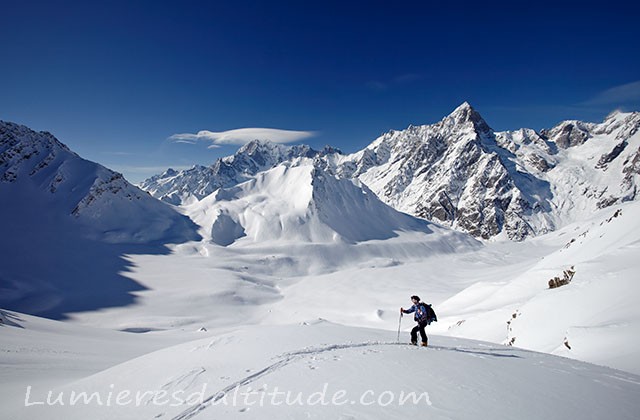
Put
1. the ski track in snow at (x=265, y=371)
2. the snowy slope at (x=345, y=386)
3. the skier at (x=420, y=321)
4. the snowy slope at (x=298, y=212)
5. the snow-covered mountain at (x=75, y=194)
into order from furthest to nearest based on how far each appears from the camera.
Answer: the snowy slope at (x=298, y=212)
the snow-covered mountain at (x=75, y=194)
the skier at (x=420, y=321)
the ski track in snow at (x=265, y=371)
the snowy slope at (x=345, y=386)

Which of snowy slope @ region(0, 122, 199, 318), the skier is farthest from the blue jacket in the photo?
snowy slope @ region(0, 122, 199, 318)

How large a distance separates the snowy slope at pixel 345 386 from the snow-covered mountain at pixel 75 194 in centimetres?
12975

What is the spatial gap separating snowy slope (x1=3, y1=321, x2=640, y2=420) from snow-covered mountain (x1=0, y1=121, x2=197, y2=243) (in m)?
130

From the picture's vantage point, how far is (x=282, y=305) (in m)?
74.1

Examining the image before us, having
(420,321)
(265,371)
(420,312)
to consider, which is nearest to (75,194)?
(265,371)

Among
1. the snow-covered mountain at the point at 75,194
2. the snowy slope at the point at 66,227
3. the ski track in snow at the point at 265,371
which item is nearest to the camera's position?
the ski track in snow at the point at 265,371

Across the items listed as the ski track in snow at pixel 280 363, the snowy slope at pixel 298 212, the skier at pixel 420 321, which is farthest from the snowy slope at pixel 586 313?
the snowy slope at pixel 298 212

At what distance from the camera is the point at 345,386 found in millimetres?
7871

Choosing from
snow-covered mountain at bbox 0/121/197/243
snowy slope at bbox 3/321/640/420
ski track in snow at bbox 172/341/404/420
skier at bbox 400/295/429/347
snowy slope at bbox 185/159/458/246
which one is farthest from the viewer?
snowy slope at bbox 185/159/458/246

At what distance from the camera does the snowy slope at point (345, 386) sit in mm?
6777

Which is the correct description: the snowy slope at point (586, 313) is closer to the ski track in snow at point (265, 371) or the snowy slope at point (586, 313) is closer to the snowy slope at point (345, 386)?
the snowy slope at point (345, 386)

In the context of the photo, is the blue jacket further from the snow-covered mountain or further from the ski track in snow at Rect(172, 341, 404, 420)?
the snow-covered mountain

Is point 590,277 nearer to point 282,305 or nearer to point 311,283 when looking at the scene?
point 282,305

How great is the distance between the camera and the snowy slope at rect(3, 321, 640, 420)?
22.2 feet
